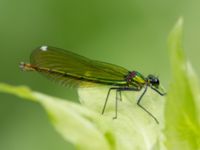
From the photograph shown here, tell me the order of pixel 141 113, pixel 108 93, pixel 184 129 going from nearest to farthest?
1. pixel 184 129
2. pixel 141 113
3. pixel 108 93

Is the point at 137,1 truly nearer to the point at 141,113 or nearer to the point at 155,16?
the point at 155,16

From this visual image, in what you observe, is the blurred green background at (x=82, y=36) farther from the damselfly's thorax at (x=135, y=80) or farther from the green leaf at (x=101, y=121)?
the green leaf at (x=101, y=121)


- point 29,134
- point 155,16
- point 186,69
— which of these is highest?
point 186,69

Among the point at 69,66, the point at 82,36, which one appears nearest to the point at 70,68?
the point at 69,66

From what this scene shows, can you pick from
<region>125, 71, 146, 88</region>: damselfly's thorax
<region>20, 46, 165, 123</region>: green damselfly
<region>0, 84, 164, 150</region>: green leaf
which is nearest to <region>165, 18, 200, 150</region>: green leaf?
<region>0, 84, 164, 150</region>: green leaf

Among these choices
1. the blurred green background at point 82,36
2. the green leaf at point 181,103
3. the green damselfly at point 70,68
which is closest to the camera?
the green leaf at point 181,103


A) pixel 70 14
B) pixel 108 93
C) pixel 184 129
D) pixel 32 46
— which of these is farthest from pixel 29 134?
pixel 184 129

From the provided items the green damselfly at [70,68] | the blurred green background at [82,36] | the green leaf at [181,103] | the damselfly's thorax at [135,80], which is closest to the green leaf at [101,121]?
the green leaf at [181,103]
